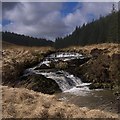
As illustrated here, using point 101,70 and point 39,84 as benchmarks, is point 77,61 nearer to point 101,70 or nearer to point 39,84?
point 101,70

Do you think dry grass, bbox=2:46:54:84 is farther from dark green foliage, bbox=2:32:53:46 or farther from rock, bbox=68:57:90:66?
dark green foliage, bbox=2:32:53:46

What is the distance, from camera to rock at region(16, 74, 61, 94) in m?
25.7

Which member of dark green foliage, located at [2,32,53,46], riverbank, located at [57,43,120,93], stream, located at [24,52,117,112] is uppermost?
dark green foliage, located at [2,32,53,46]

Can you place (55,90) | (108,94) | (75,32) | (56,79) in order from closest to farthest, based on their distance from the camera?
(108,94), (55,90), (56,79), (75,32)

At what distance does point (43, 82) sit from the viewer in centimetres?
2667

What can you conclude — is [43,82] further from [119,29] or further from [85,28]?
[85,28]

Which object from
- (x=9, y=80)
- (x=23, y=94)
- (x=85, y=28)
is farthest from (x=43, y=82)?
(x=85, y=28)

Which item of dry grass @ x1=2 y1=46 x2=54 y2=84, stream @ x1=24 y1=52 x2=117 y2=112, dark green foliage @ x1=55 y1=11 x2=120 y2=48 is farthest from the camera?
dark green foliage @ x1=55 y1=11 x2=120 y2=48

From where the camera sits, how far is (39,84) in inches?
1030

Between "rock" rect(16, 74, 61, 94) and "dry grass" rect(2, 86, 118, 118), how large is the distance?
1257cm

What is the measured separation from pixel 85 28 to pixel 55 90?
266 ft

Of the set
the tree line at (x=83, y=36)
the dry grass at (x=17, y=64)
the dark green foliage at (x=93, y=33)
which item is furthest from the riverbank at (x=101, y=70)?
the tree line at (x=83, y=36)

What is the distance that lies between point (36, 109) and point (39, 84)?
14730mm

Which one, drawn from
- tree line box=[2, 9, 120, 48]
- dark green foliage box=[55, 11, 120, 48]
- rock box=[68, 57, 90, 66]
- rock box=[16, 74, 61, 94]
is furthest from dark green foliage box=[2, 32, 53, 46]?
rock box=[16, 74, 61, 94]
